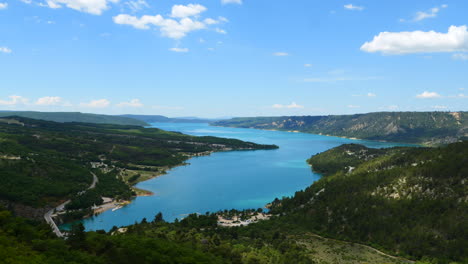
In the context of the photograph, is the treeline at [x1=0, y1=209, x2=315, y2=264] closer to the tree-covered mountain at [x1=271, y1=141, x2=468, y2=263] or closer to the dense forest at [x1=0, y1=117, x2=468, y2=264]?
the dense forest at [x1=0, y1=117, x2=468, y2=264]

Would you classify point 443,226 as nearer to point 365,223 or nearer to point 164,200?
point 365,223

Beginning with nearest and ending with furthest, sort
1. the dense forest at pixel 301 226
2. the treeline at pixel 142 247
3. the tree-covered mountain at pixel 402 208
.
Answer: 1. the treeline at pixel 142 247
2. the dense forest at pixel 301 226
3. the tree-covered mountain at pixel 402 208

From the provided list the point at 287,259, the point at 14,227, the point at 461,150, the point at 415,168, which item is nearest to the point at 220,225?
the point at 287,259

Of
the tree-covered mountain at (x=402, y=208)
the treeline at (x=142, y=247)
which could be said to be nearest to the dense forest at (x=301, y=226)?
the treeline at (x=142, y=247)

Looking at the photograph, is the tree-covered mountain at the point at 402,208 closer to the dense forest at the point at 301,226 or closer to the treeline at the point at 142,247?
the dense forest at the point at 301,226

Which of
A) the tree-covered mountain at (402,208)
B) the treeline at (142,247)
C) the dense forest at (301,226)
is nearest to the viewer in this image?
the treeline at (142,247)

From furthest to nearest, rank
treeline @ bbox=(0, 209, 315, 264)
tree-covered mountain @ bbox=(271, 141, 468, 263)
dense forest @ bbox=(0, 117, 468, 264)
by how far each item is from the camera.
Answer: tree-covered mountain @ bbox=(271, 141, 468, 263) < dense forest @ bbox=(0, 117, 468, 264) < treeline @ bbox=(0, 209, 315, 264)

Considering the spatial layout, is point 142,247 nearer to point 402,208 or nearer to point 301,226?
point 301,226

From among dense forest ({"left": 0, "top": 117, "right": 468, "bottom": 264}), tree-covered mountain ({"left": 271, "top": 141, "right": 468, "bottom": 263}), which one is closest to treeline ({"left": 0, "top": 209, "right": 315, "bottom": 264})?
dense forest ({"left": 0, "top": 117, "right": 468, "bottom": 264})
